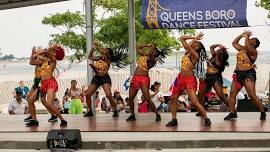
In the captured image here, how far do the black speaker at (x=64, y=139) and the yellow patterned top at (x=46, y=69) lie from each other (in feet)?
6.66

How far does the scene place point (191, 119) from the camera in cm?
1194

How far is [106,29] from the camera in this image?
894 inches

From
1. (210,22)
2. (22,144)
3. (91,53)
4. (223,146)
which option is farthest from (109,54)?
(223,146)

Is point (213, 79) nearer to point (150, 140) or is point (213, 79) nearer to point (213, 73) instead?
point (213, 73)

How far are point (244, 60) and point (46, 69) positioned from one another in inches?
154

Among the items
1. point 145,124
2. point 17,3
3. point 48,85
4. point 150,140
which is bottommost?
point 150,140

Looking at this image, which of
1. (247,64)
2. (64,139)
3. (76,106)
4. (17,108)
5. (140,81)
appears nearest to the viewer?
(64,139)

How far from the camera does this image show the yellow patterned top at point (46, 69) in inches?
445

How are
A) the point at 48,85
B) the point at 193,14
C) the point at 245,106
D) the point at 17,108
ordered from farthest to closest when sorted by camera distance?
1. the point at 17,108
2. the point at 245,106
3. the point at 193,14
4. the point at 48,85

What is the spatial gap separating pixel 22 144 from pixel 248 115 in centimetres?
516

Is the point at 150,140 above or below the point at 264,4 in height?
below

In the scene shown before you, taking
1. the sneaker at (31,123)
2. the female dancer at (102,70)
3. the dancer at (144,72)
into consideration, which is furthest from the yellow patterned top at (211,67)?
the sneaker at (31,123)

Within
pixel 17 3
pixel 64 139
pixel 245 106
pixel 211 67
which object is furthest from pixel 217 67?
pixel 17 3

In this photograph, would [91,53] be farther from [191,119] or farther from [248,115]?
[248,115]
